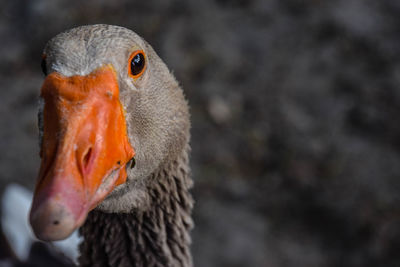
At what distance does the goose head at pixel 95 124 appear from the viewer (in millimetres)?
1348

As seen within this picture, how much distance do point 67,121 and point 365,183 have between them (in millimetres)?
3351

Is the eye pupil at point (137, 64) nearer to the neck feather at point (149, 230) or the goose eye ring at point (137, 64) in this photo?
the goose eye ring at point (137, 64)

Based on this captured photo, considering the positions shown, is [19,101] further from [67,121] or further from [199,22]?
[67,121]

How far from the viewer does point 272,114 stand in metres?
4.70

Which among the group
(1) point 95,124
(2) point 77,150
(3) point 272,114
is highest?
(3) point 272,114

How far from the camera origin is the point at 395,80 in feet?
15.3

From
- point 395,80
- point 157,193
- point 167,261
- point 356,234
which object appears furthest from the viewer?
point 395,80

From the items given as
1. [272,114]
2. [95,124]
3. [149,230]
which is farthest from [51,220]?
[272,114]

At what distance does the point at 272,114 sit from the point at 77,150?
11.4 feet

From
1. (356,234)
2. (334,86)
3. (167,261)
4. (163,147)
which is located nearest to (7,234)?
(167,261)

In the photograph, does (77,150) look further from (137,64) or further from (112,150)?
(137,64)

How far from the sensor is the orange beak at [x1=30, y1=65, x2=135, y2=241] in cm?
131

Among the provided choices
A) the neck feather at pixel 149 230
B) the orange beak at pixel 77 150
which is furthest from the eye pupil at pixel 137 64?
the neck feather at pixel 149 230

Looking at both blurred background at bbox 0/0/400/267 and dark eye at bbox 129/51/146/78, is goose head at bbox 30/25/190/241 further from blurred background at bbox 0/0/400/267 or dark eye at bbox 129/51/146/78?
blurred background at bbox 0/0/400/267
